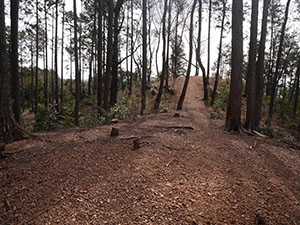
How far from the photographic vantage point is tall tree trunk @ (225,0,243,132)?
614cm

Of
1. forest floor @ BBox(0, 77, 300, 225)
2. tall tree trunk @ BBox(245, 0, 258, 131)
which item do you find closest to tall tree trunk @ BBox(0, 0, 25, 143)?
forest floor @ BBox(0, 77, 300, 225)

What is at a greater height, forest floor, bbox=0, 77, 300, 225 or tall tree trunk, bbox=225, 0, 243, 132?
tall tree trunk, bbox=225, 0, 243, 132

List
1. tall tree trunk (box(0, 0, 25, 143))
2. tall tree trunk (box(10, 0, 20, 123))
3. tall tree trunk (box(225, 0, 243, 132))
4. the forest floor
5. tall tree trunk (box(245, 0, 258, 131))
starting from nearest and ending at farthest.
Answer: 1. the forest floor
2. tall tree trunk (box(0, 0, 25, 143))
3. tall tree trunk (box(225, 0, 243, 132))
4. tall tree trunk (box(245, 0, 258, 131))
5. tall tree trunk (box(10, 0, 20, 123))

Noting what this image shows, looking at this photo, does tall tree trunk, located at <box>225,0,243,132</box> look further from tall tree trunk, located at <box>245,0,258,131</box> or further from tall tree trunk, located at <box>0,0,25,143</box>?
tall tree trunk, located at <box>0,0,25,143</box>

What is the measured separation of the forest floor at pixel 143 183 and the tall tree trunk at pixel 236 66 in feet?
6.47

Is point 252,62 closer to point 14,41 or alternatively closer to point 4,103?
point 4,103

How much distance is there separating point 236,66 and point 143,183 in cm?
546

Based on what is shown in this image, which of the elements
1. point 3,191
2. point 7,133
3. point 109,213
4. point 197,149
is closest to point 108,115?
point 7,133

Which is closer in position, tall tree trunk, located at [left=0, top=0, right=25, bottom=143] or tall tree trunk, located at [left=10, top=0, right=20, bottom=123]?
tall tree trunk, located at [left=0, top=0, right=25, bottom=143]

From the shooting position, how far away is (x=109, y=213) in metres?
2.11

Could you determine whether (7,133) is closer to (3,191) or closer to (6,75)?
(6,75)

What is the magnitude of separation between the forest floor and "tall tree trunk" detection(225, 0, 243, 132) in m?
1.97

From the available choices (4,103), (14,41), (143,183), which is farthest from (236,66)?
(14,41)

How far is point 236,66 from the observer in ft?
20.6
